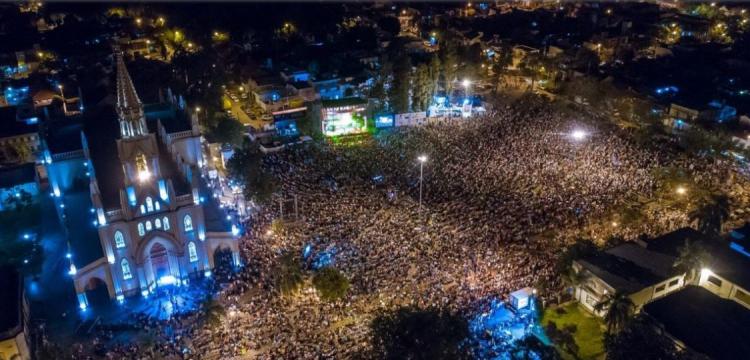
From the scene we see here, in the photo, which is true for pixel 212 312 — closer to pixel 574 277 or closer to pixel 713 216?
pixel 574 277

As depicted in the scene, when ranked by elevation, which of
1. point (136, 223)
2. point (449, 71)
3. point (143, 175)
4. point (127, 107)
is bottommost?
point (136, 223)

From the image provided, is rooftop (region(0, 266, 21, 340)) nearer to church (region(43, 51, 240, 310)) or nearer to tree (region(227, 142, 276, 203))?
church (region(43, 51, 240, 310))

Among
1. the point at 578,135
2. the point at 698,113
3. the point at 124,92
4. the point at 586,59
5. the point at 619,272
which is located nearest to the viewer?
the point at 124,92

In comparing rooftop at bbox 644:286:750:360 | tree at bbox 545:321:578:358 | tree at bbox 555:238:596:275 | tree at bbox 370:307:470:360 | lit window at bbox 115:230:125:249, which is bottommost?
tree at bbox 545:321:578:358

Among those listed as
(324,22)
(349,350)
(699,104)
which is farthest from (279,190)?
(324,22)

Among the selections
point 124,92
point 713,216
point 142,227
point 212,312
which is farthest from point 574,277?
point 124,92

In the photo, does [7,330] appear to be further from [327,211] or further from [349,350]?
[327,211]

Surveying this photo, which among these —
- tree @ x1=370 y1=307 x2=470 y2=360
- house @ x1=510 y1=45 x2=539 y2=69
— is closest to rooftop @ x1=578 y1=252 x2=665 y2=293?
tree @ x1=370 y1=307 x2=470 y2=360
